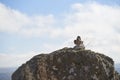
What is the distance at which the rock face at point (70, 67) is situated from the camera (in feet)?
71.7

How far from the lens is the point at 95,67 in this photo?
2203 cm

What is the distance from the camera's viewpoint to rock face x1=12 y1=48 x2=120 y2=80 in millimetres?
21844

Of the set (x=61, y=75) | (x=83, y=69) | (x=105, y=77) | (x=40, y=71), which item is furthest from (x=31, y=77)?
(x=105, y=77)

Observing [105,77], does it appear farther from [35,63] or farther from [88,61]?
[35,63]

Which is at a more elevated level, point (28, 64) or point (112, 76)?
point (28, 64)

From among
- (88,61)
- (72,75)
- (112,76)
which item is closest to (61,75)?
(72,75)

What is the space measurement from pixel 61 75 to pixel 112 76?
3.68 metres

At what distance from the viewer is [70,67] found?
73.5 ft

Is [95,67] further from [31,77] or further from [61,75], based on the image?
[31,77]

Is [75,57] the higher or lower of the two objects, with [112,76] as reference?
higher

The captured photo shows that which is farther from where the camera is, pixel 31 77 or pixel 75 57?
pixel 75 57

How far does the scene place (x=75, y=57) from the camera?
73.9ft

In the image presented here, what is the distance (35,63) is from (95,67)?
431 centimetres

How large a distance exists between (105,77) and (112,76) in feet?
2.15
